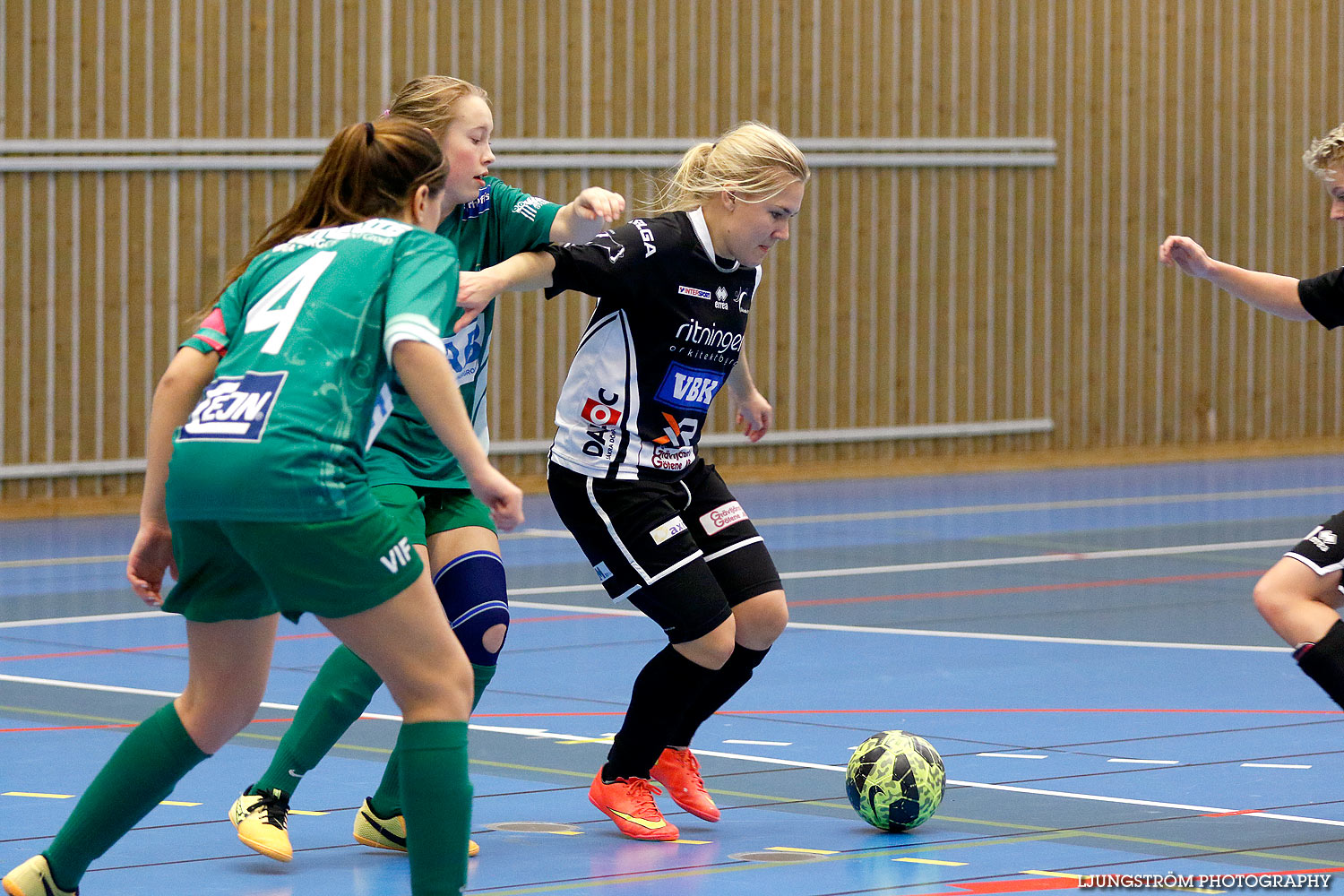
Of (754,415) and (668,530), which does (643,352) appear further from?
(754,415)

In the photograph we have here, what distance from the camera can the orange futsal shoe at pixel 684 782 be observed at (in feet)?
15.5

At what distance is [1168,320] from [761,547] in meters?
13.5

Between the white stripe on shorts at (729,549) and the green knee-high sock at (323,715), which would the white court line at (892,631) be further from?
the green knee-high sock at (323,715)

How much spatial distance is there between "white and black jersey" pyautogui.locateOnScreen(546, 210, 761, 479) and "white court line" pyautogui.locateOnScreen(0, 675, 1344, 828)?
3.51 ft

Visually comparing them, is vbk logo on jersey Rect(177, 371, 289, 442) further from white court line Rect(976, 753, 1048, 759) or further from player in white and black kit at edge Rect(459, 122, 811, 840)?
white court line Rect(976, 753, 1048, 759)

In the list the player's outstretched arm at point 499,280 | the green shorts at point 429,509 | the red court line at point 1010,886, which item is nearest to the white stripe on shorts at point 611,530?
the green shorts at point 429,509

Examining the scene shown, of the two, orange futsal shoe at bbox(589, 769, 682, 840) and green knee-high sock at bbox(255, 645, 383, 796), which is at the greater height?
green knee-high sock at bbox(255, 645, 383, 796)

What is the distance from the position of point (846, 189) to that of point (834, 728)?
34.1ft

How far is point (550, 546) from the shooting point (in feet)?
37.5

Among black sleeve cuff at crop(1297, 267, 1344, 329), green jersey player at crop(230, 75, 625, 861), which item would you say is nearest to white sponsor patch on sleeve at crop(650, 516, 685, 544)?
green jersey player at crop(230, 75, 625, 861)

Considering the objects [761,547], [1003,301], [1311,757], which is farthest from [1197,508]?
[761,547]

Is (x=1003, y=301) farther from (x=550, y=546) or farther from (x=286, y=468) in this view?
(x=286, y=468)

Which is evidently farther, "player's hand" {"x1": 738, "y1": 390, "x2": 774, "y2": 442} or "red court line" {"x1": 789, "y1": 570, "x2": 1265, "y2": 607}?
"red court line" {"x1": 789, "y1": 570, "x2": 1265, "y2": 607}

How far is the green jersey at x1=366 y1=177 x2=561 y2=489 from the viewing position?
4547mm
